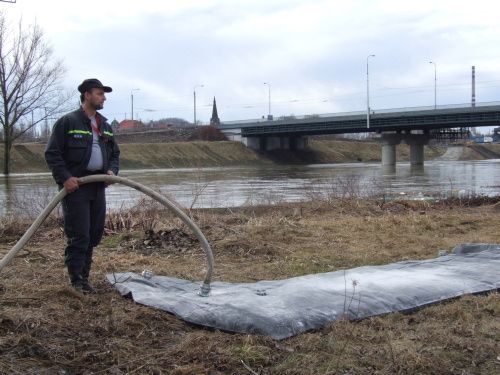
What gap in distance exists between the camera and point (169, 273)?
574 centimetres

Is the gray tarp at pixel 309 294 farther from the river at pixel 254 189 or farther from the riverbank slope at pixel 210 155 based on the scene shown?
the riverbank slope at pixel 210 155

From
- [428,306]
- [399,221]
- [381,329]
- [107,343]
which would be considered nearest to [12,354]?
[107,343]

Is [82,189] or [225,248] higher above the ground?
[82,189]

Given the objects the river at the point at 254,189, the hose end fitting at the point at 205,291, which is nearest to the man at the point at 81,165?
the hose end fitting at the point at 205,291

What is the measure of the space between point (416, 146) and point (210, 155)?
25967mm

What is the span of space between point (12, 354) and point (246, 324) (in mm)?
1477

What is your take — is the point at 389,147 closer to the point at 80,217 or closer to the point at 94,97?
the point at 94,97

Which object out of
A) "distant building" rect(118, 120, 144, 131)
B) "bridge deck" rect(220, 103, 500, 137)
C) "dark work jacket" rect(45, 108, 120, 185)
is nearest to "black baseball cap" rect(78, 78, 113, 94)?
"dark work jacket" rect(45, 108, 120, 185)

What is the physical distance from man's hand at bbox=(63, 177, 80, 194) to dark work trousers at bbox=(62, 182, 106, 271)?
0.17 metres

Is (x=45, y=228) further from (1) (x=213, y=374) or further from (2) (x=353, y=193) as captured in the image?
(2) (x=353, y=193)

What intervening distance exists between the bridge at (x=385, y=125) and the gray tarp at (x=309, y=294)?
2192 inches

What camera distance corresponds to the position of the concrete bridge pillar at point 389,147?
64.4 m

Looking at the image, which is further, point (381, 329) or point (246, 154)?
point (246, 154)

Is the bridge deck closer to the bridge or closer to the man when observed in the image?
the bridge
